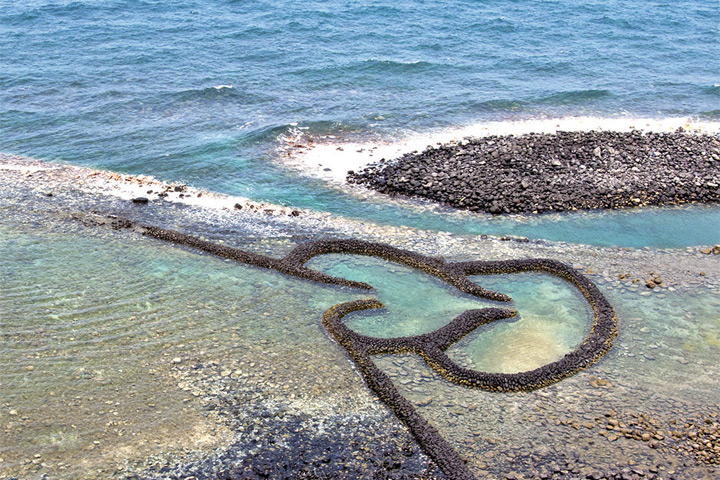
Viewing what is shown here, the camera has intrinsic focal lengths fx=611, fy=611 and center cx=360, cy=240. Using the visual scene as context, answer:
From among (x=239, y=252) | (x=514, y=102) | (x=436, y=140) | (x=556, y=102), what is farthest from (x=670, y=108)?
(x=239, y=252)

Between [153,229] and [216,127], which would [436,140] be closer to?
[216,127]

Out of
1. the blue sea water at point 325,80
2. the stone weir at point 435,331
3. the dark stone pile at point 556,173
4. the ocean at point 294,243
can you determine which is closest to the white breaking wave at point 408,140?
the ocean at point 294,243

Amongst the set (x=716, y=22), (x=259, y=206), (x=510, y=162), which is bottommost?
(x=259, y=206)

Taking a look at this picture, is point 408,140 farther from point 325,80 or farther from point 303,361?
point 303,361

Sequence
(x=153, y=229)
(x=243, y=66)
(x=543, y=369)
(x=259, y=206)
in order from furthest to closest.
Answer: (x=243, y=66) < (x=259, y=206) < (x=153, y=229) < (x=543, y=369)

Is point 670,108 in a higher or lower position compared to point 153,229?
higher

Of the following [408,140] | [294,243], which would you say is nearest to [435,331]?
[294,243]
